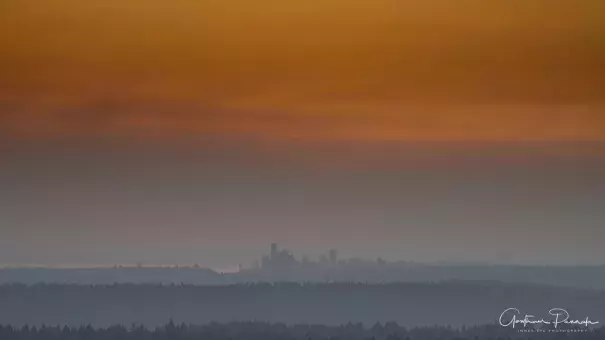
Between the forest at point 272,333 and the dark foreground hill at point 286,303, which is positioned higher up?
the dark foreground hill at point 286,303

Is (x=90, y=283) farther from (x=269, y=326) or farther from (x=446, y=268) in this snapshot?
(x=446, y=268)

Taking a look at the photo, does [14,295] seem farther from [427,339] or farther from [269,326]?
[427,339]

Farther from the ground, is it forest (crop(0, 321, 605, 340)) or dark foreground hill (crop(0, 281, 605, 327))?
dark foreground hill (crop(0, 281, 605, 327))

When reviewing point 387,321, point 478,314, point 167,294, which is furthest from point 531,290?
point 167,294

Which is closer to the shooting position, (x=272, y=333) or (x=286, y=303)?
(x=272, y=333)

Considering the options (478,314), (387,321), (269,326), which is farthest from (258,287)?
(478,314)

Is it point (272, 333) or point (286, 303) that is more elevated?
point (286, 303)
